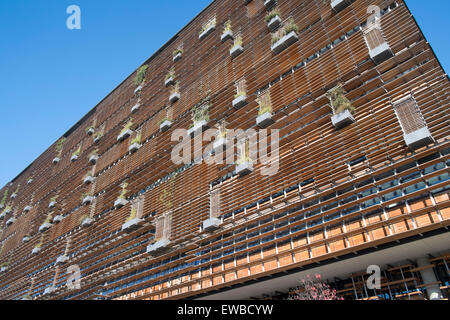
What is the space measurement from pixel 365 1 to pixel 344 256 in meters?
9.96

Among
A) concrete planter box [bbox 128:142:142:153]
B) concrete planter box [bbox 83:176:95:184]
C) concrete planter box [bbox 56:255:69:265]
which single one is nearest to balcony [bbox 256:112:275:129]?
concrete planter box [bbox 128:142:142:153]

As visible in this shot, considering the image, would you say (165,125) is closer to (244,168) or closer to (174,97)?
(174,97)

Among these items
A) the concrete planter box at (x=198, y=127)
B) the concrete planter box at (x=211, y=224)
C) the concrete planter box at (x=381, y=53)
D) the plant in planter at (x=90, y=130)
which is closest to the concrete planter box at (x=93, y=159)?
the plant in planter at (x=90, y=130)

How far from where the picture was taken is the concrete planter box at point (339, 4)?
13.8 meters

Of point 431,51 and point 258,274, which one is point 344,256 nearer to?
point 258,274

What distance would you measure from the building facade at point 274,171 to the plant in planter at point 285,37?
9cm

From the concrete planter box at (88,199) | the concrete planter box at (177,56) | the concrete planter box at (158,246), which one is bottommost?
the concrete planter box at (158,246)

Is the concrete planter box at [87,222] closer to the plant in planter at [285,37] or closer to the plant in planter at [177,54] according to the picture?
the plant in planter at [177,54]

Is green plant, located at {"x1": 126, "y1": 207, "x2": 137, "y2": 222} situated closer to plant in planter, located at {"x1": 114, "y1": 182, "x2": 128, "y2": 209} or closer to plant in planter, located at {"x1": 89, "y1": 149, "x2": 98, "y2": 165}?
plant in planter, located at {"x1": 114, "y1": 182, "x2": 128, "y2": 209}

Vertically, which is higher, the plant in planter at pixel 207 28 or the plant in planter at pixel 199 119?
the plant in planter at pixel 207 28

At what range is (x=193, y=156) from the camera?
1683 centimetres

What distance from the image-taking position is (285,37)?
1530cm

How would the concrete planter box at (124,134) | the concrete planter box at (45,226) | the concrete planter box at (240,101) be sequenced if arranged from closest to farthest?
1. the concrete planter box at (240,101)
2. the concrete planter box at (124,134)
3. the concrete planter box at (45,226)

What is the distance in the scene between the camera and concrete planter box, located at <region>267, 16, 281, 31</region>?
1647cm
